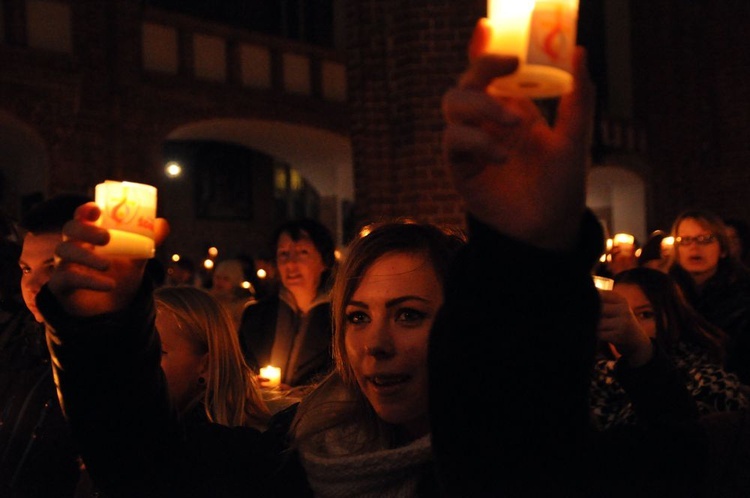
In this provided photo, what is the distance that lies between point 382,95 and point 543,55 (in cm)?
552

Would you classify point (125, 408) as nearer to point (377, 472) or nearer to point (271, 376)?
point (377, 472)

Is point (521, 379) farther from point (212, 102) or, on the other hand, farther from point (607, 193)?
point (607, 193)

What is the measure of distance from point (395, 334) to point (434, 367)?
0.74 m

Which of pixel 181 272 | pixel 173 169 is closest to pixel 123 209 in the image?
pixel 181 272

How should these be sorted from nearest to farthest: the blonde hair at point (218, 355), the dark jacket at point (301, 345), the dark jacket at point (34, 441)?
1. the dark jacket at point (34, 441)
2. the blonde hair at point (218, 355)
3. the dark jacket at point (301, 345)

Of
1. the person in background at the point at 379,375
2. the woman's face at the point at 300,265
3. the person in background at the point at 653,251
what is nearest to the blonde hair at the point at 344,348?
the person in background at the point at 379,375

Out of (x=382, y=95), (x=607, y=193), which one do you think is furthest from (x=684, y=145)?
(x=382, y=95)

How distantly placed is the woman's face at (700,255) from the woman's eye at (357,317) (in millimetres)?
3452

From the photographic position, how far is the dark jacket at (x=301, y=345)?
4.48 m

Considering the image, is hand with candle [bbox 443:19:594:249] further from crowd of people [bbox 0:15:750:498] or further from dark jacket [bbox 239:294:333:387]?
dark jacket [bbox 239:294:333:387]

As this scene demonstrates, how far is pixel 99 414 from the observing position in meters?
1.36

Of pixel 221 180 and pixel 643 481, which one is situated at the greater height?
pixel 221 180

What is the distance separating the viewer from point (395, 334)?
177 centimetres

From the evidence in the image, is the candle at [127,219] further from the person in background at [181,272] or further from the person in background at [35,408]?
the person in background at [181,272]
